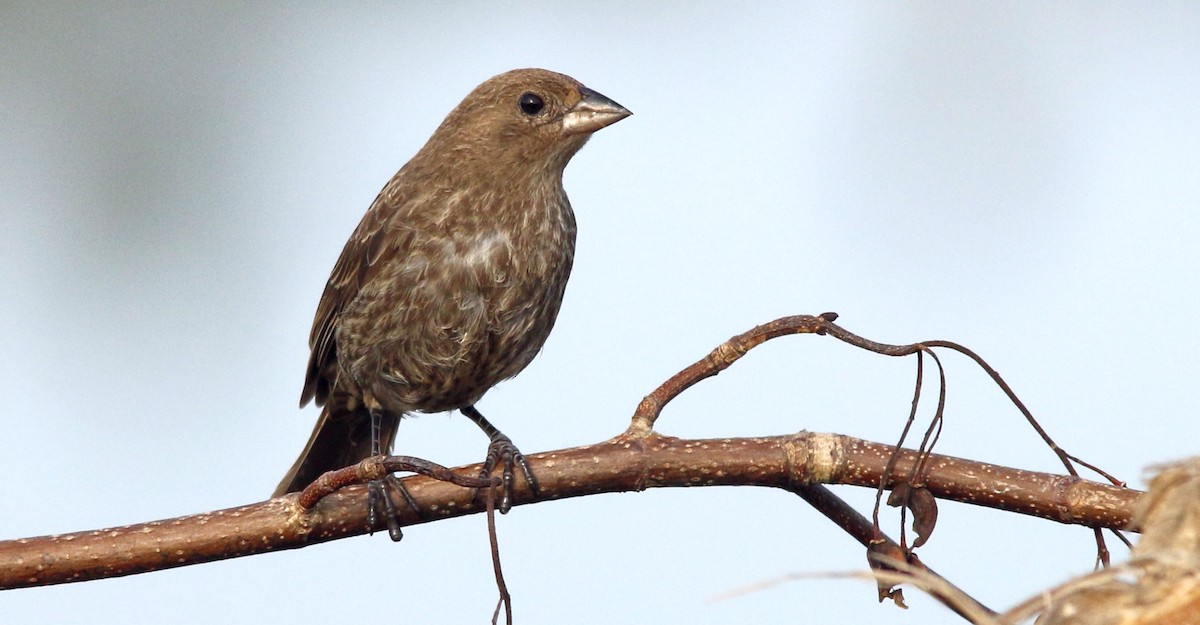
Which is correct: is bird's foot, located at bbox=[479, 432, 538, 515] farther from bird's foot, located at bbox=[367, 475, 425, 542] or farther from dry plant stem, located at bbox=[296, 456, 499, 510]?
dry plant stem, located at bbox=[296, 456, 499, 510]

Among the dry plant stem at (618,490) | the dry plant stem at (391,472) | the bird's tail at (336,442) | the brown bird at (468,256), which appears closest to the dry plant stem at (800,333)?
the dry plant stem at (618,490)

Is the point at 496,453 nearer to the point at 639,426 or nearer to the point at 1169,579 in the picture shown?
the point at 639,426

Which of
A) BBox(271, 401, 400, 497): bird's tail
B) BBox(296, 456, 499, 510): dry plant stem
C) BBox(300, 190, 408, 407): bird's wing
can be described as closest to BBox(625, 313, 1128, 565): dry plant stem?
BBox(296, 456, 499, 510): dry plant stem

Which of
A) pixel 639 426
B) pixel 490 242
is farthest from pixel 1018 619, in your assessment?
pixel 490 242

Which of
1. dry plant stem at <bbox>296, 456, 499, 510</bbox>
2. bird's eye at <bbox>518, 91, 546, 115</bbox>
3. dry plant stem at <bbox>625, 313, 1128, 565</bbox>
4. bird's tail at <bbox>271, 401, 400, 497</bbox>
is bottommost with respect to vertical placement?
dry plant stem at <bbox>296, 456, 499, 510</bbox>

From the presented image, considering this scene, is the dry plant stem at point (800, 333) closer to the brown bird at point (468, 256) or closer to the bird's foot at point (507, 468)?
the bird's foot at point (507, 468)
